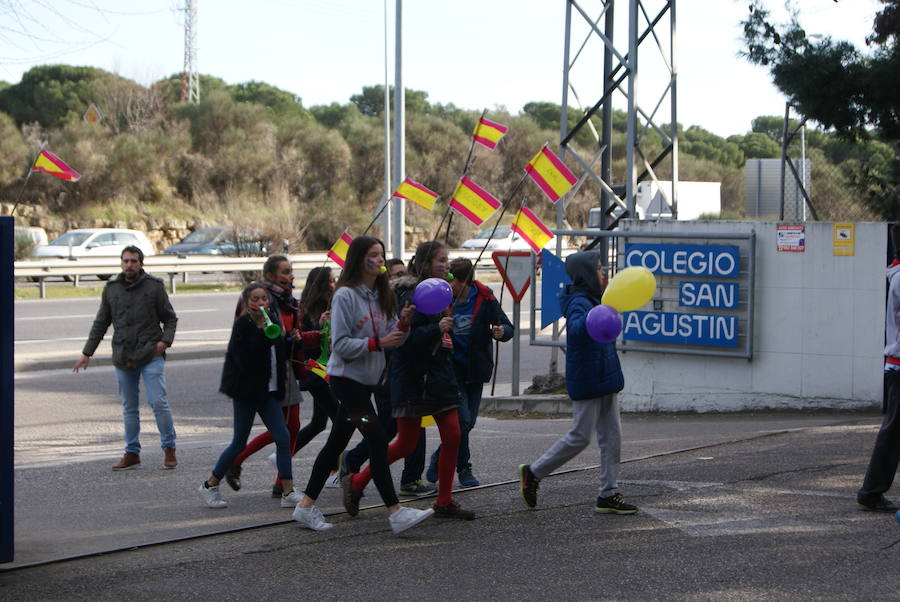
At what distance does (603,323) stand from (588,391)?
0.49 m

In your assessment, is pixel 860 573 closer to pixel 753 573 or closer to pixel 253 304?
pixel 753 573

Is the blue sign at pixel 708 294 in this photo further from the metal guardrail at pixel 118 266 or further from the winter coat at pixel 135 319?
the metal guardrail at pixel 118 266

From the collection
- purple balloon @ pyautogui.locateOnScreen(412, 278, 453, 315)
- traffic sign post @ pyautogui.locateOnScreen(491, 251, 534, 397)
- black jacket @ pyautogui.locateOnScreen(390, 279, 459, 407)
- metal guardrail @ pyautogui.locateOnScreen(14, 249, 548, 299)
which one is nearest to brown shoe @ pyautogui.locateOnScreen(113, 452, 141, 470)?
black jacket @ pyautogui.locateOnScreen(390, 279, 459, 407)

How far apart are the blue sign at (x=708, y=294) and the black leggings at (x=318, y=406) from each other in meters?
4.93

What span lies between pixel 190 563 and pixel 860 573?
3428 millimetres

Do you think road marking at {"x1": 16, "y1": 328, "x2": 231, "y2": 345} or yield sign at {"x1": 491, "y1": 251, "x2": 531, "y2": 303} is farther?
road marking at {"x1": 16, "y1": 328, "x2": 231, "y2": 345}

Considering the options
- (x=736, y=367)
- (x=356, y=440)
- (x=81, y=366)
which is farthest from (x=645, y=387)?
(x=81, y=366)

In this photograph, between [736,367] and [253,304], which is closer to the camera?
[253,304]

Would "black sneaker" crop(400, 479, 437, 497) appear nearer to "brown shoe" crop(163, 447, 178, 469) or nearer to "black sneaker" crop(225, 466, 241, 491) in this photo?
"black sneaker" crop(225, 466, 241, 491)

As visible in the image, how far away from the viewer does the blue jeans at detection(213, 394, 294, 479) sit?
23.7 feet

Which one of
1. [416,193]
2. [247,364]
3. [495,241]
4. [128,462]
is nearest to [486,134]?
[416,193]

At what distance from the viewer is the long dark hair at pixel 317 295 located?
25.4 ft

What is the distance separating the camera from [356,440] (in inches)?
417

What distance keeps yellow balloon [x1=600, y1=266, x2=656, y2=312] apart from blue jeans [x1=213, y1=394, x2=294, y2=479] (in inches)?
89.0
